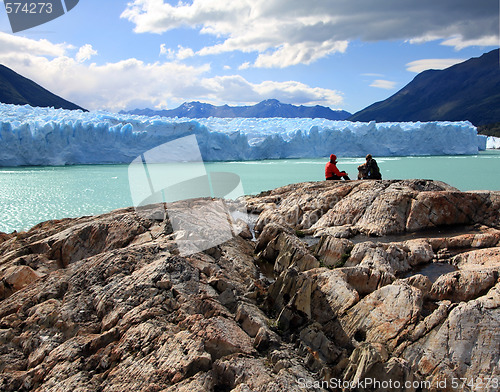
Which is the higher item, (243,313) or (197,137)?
(197,137)

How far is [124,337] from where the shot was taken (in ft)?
14.3

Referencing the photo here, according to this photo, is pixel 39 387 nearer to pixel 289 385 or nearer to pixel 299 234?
pixel 289 385

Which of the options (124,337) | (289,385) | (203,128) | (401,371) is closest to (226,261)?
(124,337)

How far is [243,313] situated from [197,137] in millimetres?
27645

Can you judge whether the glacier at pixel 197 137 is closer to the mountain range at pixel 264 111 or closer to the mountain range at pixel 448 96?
the mountain range at pixel 448 96

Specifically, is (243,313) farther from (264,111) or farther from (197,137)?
(264,111)

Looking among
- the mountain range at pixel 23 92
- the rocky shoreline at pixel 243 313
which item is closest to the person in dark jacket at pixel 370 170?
the rocky shoreline at pixel 243 313

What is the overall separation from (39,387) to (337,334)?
3.15 m

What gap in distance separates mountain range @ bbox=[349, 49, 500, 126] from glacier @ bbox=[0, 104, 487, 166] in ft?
240

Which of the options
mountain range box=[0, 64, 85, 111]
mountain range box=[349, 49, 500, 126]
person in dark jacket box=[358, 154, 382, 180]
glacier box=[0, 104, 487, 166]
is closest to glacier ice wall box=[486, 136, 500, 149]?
glacier box=[0, 104, 487, 166]

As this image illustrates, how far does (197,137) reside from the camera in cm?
3147

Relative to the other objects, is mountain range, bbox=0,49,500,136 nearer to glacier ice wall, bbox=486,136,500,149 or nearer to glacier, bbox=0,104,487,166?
glacier ice wall, bbox=486,136,500,149

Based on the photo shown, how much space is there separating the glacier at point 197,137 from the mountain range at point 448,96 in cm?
7315

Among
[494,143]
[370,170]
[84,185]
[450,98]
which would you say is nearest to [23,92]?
[84,185]
